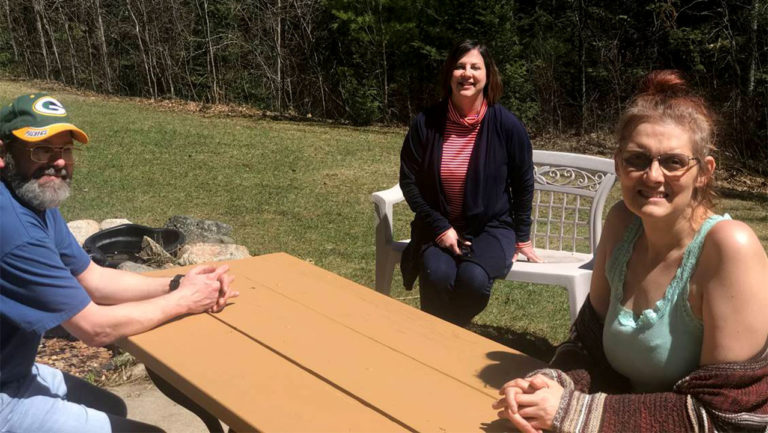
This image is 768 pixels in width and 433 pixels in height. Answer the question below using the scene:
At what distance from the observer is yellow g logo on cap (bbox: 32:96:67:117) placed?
6.73 feet

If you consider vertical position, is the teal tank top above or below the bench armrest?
above

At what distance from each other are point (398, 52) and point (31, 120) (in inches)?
483

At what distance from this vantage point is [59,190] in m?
2.09

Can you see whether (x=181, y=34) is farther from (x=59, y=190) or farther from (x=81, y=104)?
(x=59, y=190)

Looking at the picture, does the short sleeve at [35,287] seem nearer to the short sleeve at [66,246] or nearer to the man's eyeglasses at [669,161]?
the short sleeve at [66,246]

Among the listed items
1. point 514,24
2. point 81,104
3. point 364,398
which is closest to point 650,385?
point 364,398

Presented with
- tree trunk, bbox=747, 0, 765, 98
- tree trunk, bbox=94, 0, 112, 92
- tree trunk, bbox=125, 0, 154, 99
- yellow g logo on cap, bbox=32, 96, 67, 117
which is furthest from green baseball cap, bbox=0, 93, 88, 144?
tree trunk, bbox=94, 0, 112, 92

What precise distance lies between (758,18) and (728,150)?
5.42ft

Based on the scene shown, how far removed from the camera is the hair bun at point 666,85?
178 centimetres

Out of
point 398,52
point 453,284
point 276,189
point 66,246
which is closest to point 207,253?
point 453,284

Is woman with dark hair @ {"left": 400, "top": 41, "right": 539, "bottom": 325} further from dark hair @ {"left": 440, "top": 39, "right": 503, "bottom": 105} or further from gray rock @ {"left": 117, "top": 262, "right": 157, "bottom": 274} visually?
gray rock @ {"left": 117, "top": 262, "right": 157, "bottom": 274}

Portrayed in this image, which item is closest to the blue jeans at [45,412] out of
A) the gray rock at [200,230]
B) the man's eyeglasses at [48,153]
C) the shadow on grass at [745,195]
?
the man's eyeglasses at [48,153]

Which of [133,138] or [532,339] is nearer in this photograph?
[532,339]

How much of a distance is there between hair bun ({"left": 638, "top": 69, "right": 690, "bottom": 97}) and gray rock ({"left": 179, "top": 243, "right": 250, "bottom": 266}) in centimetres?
341
